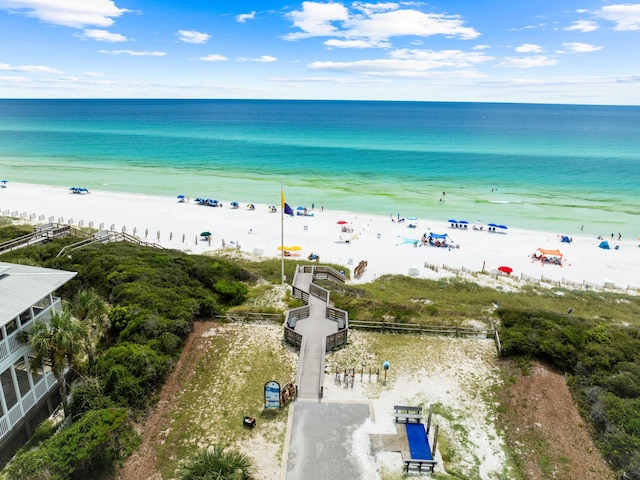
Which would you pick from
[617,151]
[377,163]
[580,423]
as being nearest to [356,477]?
[580,423]

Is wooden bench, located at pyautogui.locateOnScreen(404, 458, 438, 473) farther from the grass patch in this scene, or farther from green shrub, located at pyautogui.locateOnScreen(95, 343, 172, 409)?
green shrub, located at pyautogui.locateOnScreen(95, 343, 172, 409)

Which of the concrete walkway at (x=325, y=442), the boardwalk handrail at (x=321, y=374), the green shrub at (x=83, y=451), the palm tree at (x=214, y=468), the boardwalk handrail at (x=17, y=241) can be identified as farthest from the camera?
the boardwalk handrail at (x=17, y=241)

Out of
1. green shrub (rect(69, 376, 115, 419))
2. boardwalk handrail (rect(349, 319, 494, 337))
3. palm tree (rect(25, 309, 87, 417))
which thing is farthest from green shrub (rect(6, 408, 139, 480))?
boardwalk handrail (rect(349, 319, 494, 337))

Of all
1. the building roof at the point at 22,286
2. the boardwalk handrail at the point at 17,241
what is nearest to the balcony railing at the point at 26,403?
the building roof at the point at 22,286

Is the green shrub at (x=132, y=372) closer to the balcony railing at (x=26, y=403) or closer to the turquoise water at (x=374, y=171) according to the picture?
the balcony railing at (x=26, y=403)

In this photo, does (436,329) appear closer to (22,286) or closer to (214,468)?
(214,468)

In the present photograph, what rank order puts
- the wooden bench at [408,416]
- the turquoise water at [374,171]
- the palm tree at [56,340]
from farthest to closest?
the turquoise water at [374,171] → the wooden bench at [408,416] → the palm tree at [56,340]

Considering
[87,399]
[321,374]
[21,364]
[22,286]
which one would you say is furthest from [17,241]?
[321,374]
